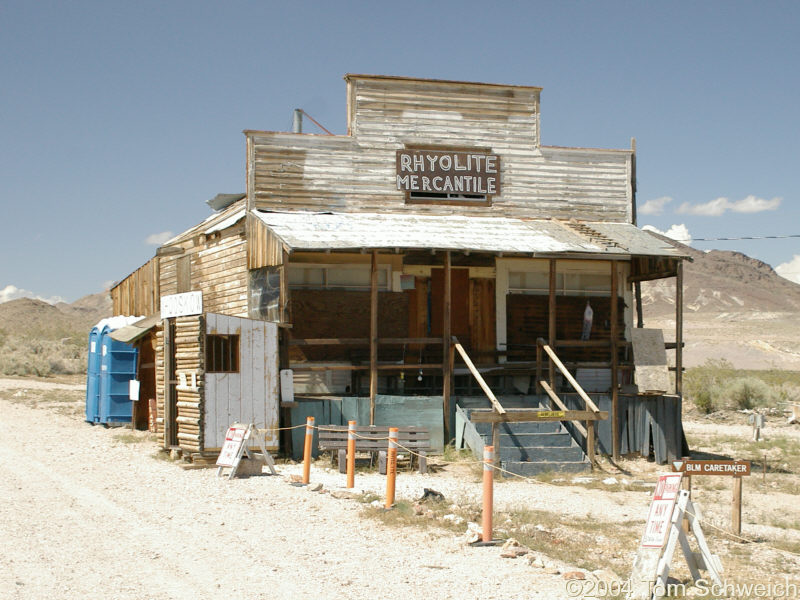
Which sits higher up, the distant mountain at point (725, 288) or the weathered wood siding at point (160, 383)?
the distant mountain at point (725, 288)

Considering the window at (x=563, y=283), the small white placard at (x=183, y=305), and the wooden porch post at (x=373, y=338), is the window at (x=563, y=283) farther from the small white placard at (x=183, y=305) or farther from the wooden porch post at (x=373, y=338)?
the small white placard at (x=183, y=305)

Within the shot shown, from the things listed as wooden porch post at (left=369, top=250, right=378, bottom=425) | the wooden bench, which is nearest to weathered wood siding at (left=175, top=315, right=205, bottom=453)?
the wooden bench

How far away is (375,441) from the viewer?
48.3 ft

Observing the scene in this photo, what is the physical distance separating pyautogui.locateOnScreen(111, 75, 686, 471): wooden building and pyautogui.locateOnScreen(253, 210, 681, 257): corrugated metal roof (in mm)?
60

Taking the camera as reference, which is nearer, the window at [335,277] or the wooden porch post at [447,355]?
the wooden porch post at [447,355]

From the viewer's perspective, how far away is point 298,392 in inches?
682

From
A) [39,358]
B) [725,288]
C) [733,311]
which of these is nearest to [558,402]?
[39,358]

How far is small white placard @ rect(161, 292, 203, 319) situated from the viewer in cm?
1402

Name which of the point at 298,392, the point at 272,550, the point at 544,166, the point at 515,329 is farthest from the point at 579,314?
the point at 272,550

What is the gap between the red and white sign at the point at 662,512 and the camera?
23.9 ft

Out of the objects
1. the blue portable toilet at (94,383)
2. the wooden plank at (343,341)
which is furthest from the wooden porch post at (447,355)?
the blue portable toilet at (94,383)

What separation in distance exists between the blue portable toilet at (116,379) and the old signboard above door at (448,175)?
23.5 feet

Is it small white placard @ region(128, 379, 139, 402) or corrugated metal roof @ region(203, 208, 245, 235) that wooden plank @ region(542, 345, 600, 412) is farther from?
small white placard @ region(128, 379, 139, 402)

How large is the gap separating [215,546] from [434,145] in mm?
12009
